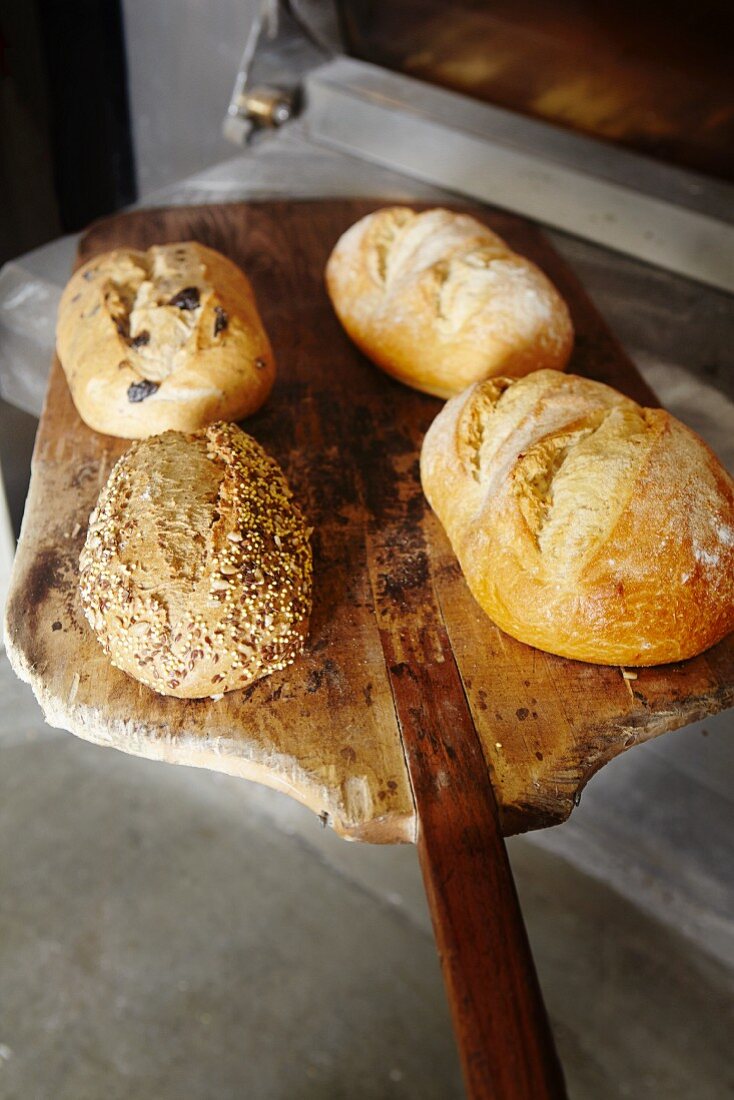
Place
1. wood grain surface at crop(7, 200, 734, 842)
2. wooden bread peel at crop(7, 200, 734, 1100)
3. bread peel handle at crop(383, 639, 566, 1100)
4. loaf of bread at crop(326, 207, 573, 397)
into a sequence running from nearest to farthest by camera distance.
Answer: bread peel handle at crop(383, 639, 566, 1100) → wooden bread peel at crop(7, 200, 734, 1100) → wood grain surface at crop(7, 200, 734, 842) → loaf of bread at crop(326, 207, 573, 397)

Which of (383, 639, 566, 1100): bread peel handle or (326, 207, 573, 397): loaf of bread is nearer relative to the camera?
→ (383, 639, 566, 1100): bread peel handle

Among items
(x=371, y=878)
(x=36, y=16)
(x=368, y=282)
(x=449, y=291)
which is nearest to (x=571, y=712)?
(x=449, y=291)

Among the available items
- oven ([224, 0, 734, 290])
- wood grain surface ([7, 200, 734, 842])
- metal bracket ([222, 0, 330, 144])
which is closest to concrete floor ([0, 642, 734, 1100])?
wood grain surface ([7, 200, 734, 842])

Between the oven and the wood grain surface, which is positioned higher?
the oven

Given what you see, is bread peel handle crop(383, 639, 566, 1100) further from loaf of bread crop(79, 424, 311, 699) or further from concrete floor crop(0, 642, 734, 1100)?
concrete floor crop(0, 642, 734, 1100)

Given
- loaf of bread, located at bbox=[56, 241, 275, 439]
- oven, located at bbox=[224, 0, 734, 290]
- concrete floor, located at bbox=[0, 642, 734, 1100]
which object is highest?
oven, located at bbox=[224, 0, 734, 290]

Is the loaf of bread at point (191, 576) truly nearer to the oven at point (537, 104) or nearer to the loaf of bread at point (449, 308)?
the loaf of bread at point (449, 308)

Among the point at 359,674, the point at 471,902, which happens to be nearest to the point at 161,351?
the point at 359,674

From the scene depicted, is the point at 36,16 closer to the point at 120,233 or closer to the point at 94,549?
the point at 120,233
